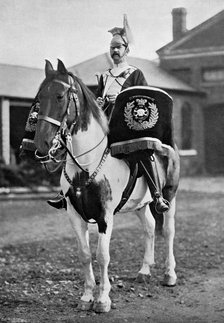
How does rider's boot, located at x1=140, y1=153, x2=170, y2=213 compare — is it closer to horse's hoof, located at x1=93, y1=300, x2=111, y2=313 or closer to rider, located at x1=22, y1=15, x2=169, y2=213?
rider, located at x1=22, y1=15, x2=169, y2=213

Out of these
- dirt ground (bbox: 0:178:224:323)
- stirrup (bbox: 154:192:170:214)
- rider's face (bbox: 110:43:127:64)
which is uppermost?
rider's face (bbox: 110:43:127:64)

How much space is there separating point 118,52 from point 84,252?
1.89 m

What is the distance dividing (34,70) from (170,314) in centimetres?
1141

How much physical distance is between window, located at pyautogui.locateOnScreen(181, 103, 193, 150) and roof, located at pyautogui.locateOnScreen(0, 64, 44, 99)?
737 centimetres

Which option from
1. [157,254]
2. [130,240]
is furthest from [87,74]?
[157,254]

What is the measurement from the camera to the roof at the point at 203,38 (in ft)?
53.9

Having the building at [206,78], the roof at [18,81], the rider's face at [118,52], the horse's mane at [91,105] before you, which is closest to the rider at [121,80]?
the rider's face at [118,52]

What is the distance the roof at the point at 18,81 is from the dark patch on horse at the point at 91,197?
29.5 ft

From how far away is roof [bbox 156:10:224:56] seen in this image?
16.4 m

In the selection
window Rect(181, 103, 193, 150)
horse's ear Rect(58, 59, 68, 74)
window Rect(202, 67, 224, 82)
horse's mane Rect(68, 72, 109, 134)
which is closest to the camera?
horse's ear Rect(58, 59, 68, 74)

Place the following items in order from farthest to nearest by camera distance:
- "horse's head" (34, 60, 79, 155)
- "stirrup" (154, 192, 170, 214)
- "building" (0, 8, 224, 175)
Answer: "building" (0, 8, 224, 175), "stirrup" (154, 192, 170, 214), "horse's head" (34, 60, 79, 155)

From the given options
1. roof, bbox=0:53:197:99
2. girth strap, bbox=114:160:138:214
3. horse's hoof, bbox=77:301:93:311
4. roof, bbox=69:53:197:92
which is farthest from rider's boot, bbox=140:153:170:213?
roof, bbox=69:53:197:92

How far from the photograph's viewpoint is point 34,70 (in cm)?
1497

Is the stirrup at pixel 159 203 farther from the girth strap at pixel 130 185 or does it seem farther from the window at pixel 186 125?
the window at pixel 186 125
